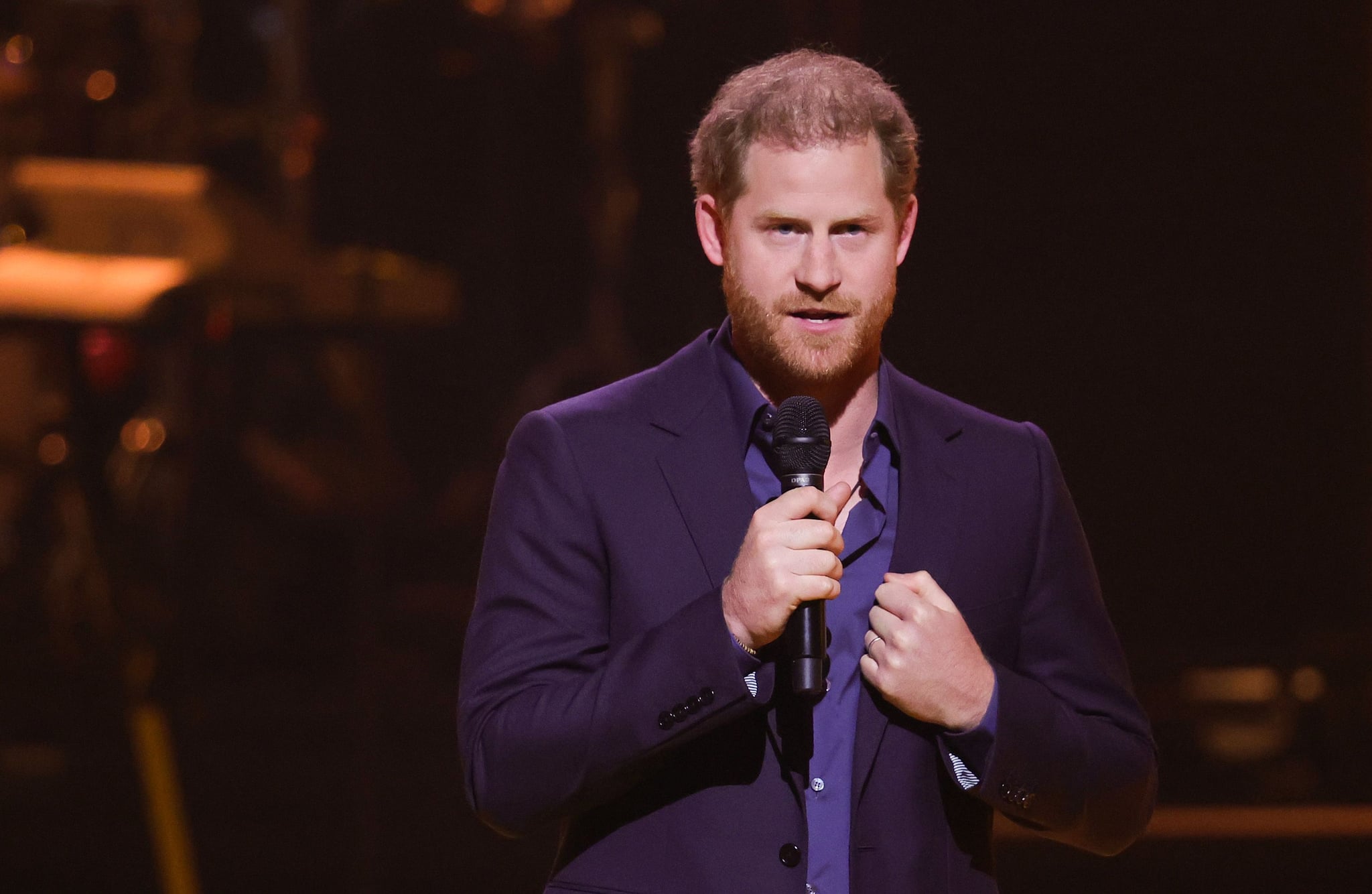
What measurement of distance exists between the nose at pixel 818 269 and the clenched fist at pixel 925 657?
314mm

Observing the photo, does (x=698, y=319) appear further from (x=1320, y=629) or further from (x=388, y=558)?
(x=1320, y=629)

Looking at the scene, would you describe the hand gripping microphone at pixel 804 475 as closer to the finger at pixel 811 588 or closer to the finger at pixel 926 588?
the finger at pixel 811 588

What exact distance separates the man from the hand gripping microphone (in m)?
0.03

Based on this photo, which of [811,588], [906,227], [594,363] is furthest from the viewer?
[594,363]

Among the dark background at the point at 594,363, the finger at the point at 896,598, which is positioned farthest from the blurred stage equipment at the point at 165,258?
the finger at the point at 896,598

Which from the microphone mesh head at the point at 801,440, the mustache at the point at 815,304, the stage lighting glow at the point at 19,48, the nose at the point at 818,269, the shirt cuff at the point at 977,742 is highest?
the stage lighting glow at the point at 19,48

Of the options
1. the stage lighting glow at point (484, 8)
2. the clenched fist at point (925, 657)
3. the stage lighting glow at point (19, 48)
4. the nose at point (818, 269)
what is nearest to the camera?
the clenched fist at point (925, 657)

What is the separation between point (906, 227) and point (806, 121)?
0.60 feet

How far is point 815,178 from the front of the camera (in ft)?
4.77

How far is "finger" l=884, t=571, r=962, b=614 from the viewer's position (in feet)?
4.42

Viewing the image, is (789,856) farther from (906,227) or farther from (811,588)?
(906,227)

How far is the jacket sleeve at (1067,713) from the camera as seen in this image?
140 centimetres

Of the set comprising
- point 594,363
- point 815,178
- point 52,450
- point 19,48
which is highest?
point 19,48

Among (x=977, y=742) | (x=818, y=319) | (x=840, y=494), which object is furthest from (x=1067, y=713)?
(x=818, y=319)
